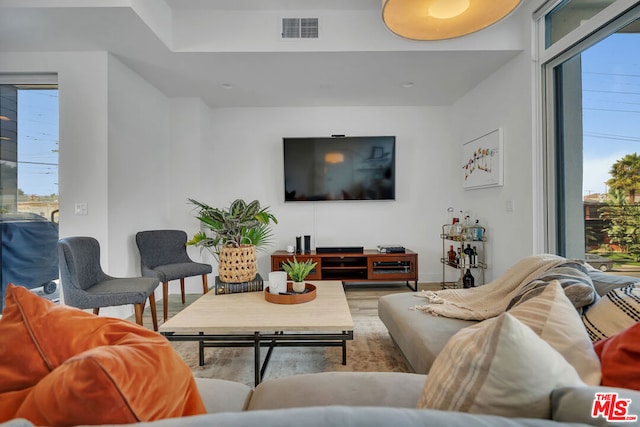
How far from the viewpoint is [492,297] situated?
5.93 feet

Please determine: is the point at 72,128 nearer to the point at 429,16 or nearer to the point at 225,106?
the point at 225,106

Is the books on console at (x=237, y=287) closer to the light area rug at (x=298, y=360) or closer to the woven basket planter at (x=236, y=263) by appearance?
the woven basket planter at (x=236, y=263)

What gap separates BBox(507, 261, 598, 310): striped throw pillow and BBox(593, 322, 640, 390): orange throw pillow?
0.57 metres

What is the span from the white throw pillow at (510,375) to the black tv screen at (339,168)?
141 inches

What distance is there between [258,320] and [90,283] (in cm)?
167

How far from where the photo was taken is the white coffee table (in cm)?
151

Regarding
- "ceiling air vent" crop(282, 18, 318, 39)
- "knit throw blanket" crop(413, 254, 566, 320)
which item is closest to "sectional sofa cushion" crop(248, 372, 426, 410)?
"knit throw blanket" crop(413, 254, 566, 320)

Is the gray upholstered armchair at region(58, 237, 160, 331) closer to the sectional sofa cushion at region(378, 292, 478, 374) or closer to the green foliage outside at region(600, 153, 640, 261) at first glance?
the sectional sofa cushion at region(378, 292, 478, 374)

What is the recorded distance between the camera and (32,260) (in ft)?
9.14

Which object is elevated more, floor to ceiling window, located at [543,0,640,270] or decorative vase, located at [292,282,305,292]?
floor to ceiling window, located at [543,0,640,270]

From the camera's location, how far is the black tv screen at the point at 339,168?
13.4 feet

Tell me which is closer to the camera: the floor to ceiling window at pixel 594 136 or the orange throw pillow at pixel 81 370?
the orange throw pillow at pixel 81 370

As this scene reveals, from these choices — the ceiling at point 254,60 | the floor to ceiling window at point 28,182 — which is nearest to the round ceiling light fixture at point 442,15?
the ceiling at point 254,60

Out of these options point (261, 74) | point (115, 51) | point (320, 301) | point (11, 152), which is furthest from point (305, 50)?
point (11, 152)
